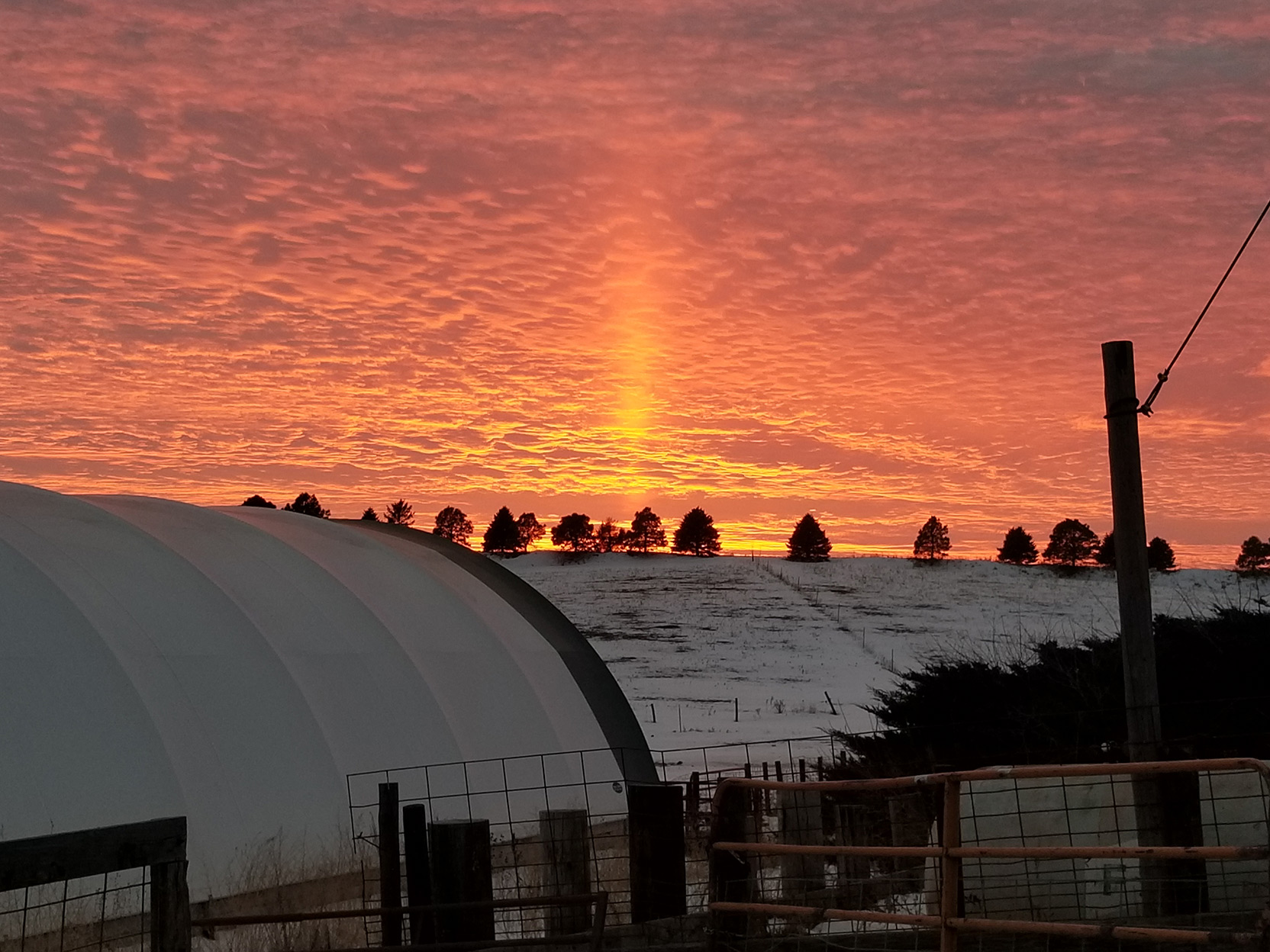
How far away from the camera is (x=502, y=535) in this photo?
12912 centimetres

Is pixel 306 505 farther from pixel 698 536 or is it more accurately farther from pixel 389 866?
pixel 389 866

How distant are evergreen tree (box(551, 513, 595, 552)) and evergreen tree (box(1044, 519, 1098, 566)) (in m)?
38.6

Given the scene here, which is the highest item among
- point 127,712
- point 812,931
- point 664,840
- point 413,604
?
point 413,604

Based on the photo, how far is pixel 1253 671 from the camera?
19.7m

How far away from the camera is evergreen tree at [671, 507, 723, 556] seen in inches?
4818

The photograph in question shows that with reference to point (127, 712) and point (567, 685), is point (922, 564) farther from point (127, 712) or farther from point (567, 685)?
point (127, 712)

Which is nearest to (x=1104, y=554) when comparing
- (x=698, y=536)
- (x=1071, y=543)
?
(x=1071, y=543)

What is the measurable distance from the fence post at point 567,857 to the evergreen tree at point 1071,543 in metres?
104

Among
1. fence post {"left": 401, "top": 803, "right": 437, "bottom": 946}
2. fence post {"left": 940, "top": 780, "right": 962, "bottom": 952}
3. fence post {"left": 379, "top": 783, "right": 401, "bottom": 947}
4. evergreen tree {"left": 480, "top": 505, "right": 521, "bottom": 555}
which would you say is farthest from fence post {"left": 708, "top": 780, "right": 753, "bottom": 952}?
evergreen tree {"left": 480, "top": 505, "right": 521, "bottom": 555}

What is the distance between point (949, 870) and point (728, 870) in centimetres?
215

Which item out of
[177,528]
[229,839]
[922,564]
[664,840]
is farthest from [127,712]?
[922,564]

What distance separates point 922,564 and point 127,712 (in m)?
91.9

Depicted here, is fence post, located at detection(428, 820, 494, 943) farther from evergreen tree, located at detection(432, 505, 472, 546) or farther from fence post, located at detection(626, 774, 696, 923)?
evergreen tree, located at detection(432, 505, 472, 546)

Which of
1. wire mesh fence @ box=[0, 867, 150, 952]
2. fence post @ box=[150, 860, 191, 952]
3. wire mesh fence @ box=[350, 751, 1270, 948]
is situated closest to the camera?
fence post @ box=[150, 860, 191, 952]
